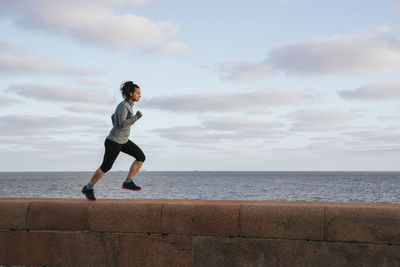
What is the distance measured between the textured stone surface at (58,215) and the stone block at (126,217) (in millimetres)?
140

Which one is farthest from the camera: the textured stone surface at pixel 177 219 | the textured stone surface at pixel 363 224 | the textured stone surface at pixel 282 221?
the textured stone surface at pixel 177 219

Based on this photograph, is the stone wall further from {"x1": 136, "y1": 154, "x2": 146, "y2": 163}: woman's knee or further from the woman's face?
the woman's face

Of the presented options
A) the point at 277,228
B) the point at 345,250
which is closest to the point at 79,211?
the point at 277,228

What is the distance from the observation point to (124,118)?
599 cm

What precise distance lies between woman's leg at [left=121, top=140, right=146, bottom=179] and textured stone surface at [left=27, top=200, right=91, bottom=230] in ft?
3.04

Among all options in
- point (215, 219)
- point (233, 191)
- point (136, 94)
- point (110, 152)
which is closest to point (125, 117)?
point (136, 94)

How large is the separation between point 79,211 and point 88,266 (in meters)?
0.66

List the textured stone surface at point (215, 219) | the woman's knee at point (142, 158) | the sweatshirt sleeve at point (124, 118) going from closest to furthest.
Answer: the textured stone surface at point (215, 219), the sweatshirt sleeve at point (124, 118), the woman's knee at point (142, 158)

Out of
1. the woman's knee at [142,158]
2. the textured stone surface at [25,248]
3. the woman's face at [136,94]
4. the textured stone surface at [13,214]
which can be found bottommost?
the textured stone surface at [25,248]

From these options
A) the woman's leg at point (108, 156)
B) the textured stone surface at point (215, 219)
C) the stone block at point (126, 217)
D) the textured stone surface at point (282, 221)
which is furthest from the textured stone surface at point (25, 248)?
the textured stone surface at point (282, 221)

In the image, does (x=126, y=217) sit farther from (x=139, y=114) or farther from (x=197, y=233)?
(x=139, y=114)

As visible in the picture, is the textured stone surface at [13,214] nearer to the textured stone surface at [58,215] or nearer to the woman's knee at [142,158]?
the textured stone surface at [58,215]

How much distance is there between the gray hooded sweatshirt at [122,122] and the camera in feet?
19.5

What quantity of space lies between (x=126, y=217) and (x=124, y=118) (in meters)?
1.36
